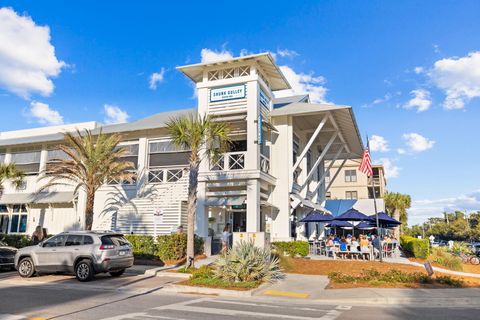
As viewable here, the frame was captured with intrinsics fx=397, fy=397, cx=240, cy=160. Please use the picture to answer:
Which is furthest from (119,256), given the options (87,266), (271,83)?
Answer: (271,83)

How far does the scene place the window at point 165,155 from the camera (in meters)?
24.7

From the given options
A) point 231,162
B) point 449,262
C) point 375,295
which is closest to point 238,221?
point 231,162

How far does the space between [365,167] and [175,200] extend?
10314 mm

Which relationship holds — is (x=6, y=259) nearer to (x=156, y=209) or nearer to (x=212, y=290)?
(x=156, y=209)

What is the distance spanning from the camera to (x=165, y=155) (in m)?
25.1

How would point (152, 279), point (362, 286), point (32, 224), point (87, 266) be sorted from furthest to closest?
point (32, 224)
point (152, 279)
point (87, 266)
point (362, 286)

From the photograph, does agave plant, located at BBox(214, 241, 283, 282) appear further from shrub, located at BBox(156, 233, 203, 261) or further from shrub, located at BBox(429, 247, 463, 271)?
shrub, located at BBox(429, 247, 463, 271)

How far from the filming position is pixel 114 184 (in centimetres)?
2559

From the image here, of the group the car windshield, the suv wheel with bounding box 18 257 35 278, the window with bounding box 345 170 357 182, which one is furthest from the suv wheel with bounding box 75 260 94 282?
the window with bounding box 345 170 357 182

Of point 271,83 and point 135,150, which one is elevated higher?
point 271,83

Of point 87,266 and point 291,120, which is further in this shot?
point 291,120

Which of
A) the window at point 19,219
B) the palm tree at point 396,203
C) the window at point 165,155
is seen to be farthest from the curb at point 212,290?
the palm tree at point 396,203

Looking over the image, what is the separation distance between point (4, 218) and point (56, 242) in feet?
60.2

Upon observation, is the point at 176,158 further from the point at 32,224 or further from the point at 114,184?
the point at 32,224
